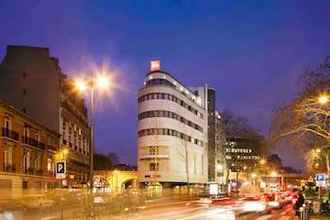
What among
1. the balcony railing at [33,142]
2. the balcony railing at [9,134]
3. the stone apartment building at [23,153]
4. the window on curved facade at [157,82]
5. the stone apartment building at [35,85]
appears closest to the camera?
the balcony railing at [9,134]

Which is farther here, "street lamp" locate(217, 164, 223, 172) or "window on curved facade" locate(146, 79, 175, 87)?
"street lamp" locate(217, 164, 223, 172)

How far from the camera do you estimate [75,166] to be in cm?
10531

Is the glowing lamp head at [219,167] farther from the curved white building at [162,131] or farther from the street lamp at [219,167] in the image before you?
the curved white building at [162,131]

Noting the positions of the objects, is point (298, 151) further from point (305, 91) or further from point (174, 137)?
point (174, 137)

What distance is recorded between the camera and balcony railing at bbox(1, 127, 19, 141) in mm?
63316

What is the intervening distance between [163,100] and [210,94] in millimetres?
33244

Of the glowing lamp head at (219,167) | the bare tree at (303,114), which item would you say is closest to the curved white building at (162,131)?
the glowing lamp head at (219,167)

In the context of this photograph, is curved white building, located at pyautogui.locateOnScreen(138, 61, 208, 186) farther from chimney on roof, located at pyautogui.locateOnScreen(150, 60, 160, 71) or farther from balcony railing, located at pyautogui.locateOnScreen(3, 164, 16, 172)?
balcony railing, located at pyautogui.locateOnScreen(3, 164, 16, 172)

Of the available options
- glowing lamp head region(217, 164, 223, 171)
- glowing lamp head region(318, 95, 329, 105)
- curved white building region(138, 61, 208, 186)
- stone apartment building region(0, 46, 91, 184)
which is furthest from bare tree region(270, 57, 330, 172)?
glowing lamp head region(217, 164, 223, 171)

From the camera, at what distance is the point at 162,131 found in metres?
114

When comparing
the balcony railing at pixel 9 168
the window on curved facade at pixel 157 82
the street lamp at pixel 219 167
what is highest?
the window on curved facade at pixel 157 82

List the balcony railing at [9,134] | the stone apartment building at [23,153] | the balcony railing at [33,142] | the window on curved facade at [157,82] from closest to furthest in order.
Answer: the balcony railing at [9,134] → the stone apartment building at [23,153] → the balcony railing at [33,142] → the window on curved facade at [157,82]

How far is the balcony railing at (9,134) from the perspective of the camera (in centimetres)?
6332

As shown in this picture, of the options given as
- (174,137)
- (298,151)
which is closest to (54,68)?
(174,137)
